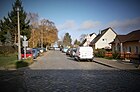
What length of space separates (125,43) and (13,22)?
33.3m

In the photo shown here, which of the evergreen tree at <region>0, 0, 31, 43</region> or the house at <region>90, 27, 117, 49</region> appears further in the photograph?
the house at <region>90, 27, 117, 49</region>

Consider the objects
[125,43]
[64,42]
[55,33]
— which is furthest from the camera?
[64,42]

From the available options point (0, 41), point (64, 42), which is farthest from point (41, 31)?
point (64, 42)

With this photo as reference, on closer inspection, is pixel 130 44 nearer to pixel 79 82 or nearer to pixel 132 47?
pixel 132 47

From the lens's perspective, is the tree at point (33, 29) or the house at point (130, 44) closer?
the house at point (130, 44)

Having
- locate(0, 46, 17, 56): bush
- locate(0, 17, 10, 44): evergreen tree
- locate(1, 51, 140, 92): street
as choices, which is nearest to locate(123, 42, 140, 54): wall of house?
locate(1, 51, 140, 92): street

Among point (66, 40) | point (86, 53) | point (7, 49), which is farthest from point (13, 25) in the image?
point (66, 40)

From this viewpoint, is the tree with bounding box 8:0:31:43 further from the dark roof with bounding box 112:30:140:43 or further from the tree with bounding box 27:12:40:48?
the dark roof with bounding box 112:30:140:43

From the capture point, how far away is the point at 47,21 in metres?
84.9

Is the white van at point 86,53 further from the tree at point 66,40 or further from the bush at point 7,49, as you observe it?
the tree at point 66,40

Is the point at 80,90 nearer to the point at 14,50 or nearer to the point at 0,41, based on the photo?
the point at 14,50

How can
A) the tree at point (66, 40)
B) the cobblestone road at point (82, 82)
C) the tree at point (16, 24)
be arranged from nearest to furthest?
the cobblestone road at point (82, 82)
the tree at point (16, 24)
the tree at point (66, 40)

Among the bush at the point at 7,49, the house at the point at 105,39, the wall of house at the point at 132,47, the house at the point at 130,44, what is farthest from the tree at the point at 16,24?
the wall of house at the point at 132,47

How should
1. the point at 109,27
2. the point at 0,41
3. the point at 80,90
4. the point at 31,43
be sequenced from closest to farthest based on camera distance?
1. the point at 80,90
2. the point at 0,41
3. the point at 109,27
4. the point at 31,43
